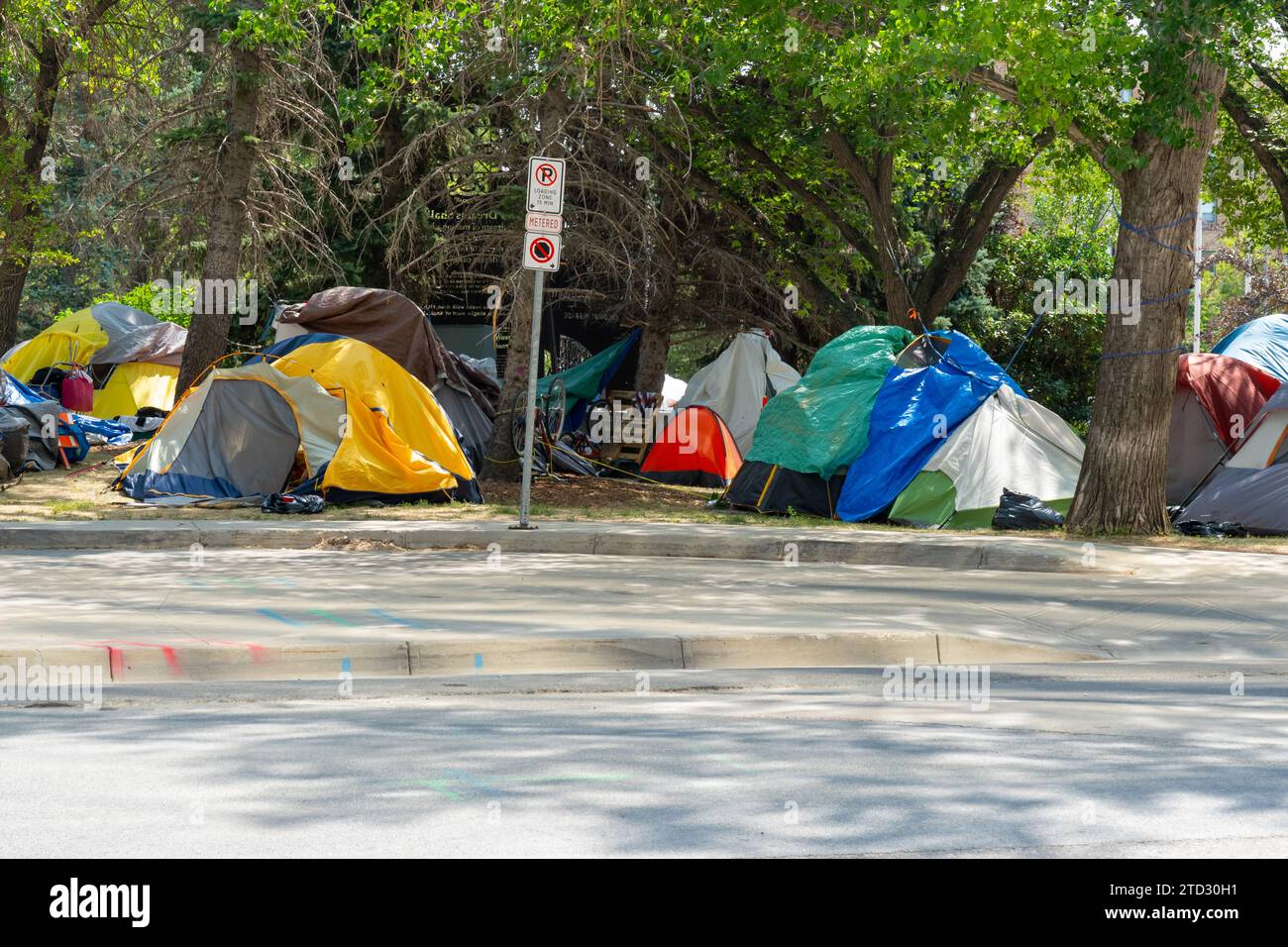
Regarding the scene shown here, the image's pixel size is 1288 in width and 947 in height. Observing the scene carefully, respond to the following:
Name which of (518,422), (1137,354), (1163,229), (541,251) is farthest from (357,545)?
(1163,229)

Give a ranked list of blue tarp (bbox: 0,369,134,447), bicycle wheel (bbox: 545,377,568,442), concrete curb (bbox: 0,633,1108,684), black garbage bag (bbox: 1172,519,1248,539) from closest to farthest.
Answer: concrete curb (bbox: 0,633,1108,684) → black garbage bag (bbox: 1172,519,1248,539) → blue tarp (bbox: 0,369,134,447) → bicycle wheel (bbox: 545,377,568,442)

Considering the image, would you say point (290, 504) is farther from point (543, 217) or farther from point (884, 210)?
point (884, 210)

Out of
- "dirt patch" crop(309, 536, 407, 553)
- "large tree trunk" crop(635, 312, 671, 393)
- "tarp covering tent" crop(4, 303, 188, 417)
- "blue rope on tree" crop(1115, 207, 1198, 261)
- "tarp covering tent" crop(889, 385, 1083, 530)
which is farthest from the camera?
"tarp covering tent" crop(4, 303, 188, 417)

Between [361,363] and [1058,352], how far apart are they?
2155cm

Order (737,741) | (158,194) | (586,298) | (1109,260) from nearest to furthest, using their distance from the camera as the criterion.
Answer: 1. (737,741)
2. (158,194)
3. (586,298)
4. (1109,260)

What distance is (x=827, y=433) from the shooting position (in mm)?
17688

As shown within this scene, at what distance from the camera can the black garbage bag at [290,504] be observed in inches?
640

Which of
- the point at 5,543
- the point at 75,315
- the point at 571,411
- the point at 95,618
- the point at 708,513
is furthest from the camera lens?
the point at 75,315

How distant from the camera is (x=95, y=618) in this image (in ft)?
31.2

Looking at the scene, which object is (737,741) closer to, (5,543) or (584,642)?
(584,642)

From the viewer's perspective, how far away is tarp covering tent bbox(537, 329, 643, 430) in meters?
26.2

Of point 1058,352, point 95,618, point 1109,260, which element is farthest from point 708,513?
point 1109,260

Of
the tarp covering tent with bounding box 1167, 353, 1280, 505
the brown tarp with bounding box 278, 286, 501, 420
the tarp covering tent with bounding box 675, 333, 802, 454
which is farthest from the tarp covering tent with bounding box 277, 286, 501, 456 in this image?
the tarp covering tent with bounding box 1167, 353, 1280, 505

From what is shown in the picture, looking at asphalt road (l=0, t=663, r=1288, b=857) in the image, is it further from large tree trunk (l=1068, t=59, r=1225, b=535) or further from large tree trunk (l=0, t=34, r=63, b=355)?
large tree trunk (l=0, t=34, r=63, b=355)
